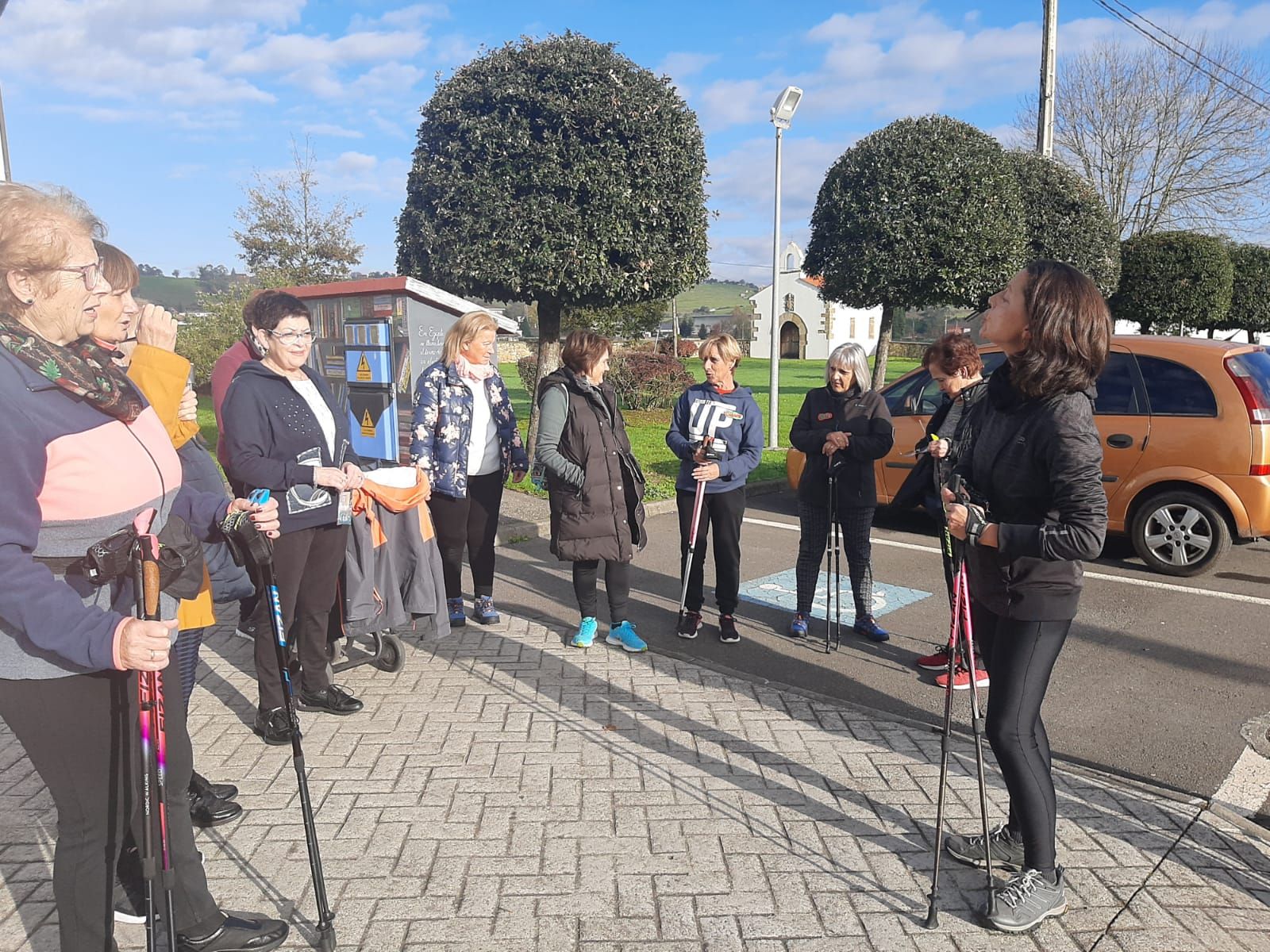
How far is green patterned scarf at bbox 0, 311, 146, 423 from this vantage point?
197 centimetres

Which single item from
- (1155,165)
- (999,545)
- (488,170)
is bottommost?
(999,545)

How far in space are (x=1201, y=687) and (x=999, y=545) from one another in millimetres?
3016

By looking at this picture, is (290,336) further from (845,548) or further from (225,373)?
(845,548)

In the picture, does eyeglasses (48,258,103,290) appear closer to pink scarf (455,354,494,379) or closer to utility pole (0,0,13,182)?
pink scarf (455,354,494,379)

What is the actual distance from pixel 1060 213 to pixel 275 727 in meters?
14.6

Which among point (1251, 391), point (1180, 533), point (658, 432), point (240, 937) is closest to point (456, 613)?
point (240, 937)

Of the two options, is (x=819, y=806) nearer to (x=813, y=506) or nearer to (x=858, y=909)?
(x=858, y=909)

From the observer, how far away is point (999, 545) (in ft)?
8.92

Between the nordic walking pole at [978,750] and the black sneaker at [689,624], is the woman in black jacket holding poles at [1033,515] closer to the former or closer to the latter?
the nordic walking pole at [978,750]

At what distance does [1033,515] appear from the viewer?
277cm

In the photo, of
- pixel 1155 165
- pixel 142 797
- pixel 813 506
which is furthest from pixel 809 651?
pixel 1155 165

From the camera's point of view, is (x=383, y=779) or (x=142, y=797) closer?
(x=142, y=797)

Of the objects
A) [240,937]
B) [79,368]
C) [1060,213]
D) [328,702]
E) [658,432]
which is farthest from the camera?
[658,432]

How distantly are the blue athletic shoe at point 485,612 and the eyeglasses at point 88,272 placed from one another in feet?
13.0
